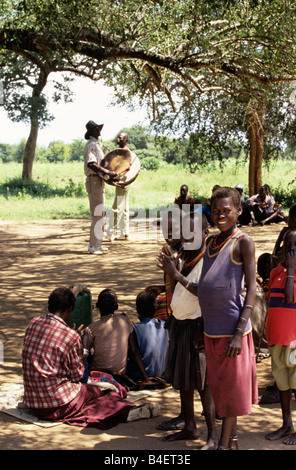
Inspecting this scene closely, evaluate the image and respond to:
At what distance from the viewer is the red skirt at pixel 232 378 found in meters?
3.48

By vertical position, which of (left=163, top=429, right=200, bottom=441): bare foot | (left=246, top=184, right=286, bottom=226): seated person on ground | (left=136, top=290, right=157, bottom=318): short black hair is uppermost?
(left=246, top=184, right=286, bottom=226): seated person on ground

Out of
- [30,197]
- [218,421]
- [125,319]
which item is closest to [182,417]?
[218,421]

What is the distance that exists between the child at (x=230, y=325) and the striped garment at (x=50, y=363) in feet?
3.60

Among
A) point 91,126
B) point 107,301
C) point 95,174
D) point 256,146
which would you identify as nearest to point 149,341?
point 107,301

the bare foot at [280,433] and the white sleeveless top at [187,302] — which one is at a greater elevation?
the white sleeveless top at [187,302]

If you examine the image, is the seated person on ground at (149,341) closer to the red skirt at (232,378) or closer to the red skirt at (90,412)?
the red skirt at (90,412)

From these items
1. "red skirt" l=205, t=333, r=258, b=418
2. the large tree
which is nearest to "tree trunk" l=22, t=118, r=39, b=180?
the large tree

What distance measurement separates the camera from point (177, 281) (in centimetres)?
390

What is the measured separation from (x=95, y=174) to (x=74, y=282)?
7.90 ft

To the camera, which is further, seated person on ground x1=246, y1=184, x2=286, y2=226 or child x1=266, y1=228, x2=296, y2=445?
seated person on ground x1=246, y1=184, x2=286, y2=226

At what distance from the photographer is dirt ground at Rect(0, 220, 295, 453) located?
12.7ft

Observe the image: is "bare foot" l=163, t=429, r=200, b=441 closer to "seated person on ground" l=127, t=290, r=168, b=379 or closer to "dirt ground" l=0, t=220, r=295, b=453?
"dirt ground" l=0, t=220, r=295, b=453
